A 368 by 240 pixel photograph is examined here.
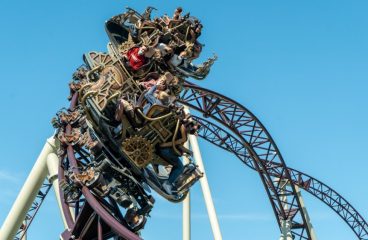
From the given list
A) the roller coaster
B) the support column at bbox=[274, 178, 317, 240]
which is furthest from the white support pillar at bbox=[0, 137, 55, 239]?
the support column at bbox=[274, 178, 317, 240]

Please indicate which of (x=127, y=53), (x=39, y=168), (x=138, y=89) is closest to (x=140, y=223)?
(x=138, y=89)

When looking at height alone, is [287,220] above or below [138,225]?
above

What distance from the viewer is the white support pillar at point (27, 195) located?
11.0 metres

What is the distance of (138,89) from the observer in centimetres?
831

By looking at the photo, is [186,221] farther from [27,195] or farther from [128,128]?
[128,128]

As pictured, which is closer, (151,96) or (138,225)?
(138,225)

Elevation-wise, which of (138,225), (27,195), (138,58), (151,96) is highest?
(138,58)

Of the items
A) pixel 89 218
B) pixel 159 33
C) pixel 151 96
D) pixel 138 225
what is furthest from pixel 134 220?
A: pixel 159 33

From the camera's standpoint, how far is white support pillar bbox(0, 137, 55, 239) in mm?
10961

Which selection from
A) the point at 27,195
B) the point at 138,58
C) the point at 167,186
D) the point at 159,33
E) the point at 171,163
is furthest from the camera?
the point at 27,195

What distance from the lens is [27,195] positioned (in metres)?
11.4

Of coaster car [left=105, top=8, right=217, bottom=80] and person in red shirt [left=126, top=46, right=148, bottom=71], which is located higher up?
coaster car [left=105, top=8, right=217, bottom=80]

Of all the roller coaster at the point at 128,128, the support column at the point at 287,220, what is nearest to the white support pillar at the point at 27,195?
the roller coaster at the point at 128,128

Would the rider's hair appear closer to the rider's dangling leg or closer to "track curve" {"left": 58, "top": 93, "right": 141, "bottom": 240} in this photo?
the rider's dangling leg
